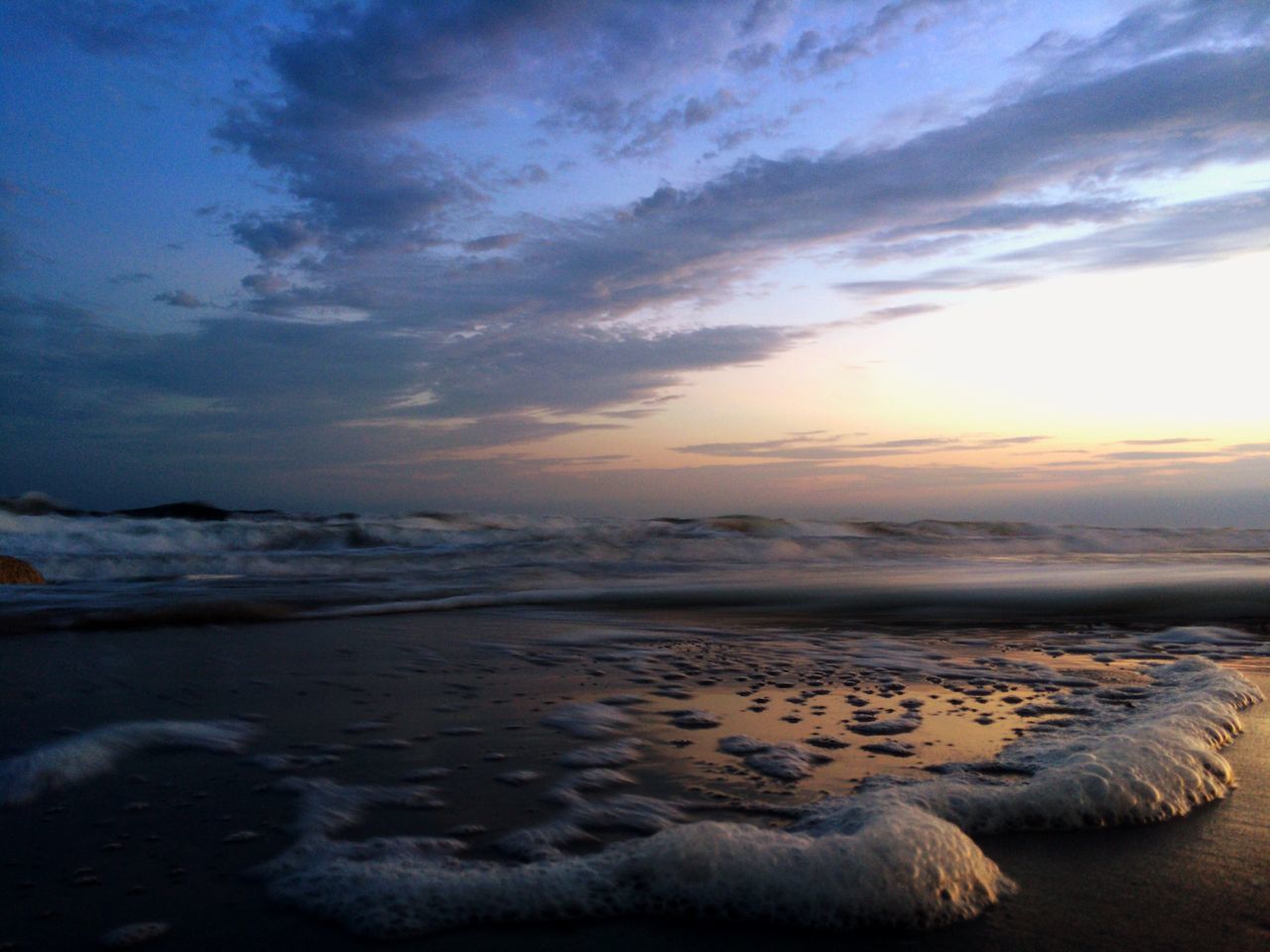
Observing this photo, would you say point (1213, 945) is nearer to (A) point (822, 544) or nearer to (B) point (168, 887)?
(B) point (168, 887)

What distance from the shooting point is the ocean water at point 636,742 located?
177cm

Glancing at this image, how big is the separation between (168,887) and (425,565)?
10.9 metres

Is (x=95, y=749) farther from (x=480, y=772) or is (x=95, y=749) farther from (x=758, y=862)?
(x=758, y=862)

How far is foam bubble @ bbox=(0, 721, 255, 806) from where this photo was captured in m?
2.33

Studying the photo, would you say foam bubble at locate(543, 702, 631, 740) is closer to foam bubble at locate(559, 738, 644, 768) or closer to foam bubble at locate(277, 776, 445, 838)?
foam bubble at locate(559, 738, 644, 768)

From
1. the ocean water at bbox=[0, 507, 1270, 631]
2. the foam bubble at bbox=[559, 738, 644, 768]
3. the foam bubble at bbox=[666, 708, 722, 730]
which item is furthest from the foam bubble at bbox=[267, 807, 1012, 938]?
the ocean water at bbox=[0, 507, 1270, 631]

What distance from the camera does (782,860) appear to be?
182cm

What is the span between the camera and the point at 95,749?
263 cm

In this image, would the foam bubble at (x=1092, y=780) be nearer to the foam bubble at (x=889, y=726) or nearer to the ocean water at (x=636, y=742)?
the ocean water at (x=636, y=742)

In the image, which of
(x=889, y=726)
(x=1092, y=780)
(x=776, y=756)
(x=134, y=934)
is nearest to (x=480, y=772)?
(x=776, y=756)

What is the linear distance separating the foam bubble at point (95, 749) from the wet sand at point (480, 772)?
0.07 metres

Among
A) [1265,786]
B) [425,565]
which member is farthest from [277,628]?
[425,565]

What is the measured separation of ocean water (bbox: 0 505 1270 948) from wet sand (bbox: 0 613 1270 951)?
0.02 metres

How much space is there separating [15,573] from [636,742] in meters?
8.77
